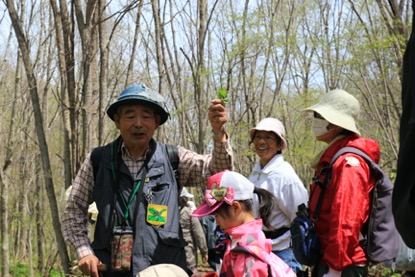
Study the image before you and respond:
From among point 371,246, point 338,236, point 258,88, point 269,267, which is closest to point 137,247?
point 269,267

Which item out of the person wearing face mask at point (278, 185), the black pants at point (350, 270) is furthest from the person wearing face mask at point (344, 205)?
the person wearing face mask at point (278, 185)

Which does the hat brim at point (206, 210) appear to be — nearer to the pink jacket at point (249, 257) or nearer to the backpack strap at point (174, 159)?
the pink jacket at point (249, 257)

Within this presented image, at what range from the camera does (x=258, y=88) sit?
1611 centimetres

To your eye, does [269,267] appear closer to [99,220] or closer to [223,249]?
[223,249]

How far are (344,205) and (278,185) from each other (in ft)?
3.09

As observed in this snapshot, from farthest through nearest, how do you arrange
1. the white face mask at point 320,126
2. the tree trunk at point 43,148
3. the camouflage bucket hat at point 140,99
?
the tree trunk at point 43,148
the white face mask at point 320,126
the camouflage bucket hat at point 140,99

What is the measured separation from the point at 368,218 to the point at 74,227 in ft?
5.31

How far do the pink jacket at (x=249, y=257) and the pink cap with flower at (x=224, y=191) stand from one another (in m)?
0.15

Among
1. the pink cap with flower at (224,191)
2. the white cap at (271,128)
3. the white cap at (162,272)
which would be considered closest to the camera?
the white cap at (162,272)

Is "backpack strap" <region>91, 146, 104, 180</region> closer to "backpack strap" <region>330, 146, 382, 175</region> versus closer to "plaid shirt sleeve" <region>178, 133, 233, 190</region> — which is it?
"plaid shirt sleeve" <region>178, 133, 233, 190</region>

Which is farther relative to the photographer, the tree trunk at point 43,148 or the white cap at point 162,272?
the tree trunk at point 43,148

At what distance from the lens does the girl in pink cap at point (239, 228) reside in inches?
102

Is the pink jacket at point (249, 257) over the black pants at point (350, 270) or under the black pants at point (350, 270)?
over

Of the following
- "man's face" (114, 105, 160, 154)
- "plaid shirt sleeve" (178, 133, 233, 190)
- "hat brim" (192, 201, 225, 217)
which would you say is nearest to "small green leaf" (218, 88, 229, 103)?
"plaid shirt sleeve" (178, 133, 233, 190)
